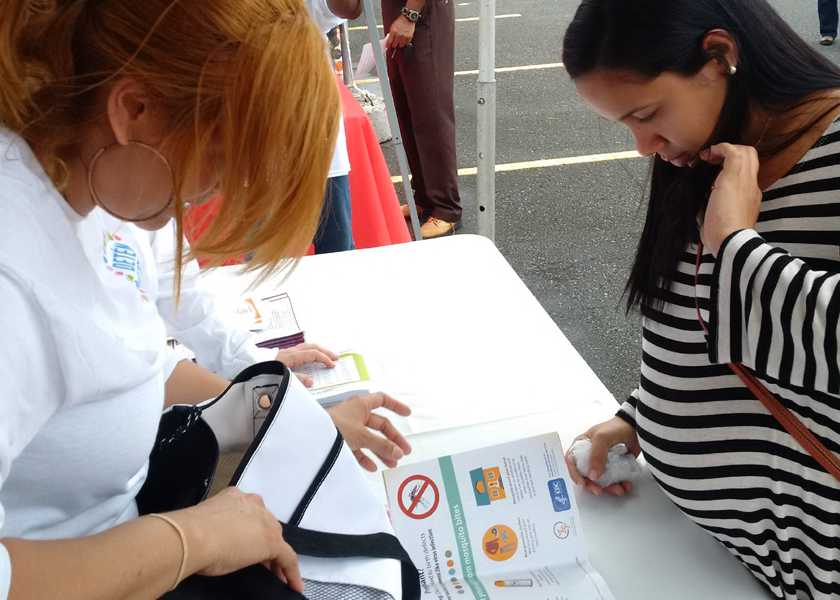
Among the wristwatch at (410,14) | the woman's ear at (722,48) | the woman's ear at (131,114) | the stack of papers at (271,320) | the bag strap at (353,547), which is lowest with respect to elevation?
the stack of papers at (271,320)

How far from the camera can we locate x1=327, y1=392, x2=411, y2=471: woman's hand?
3.30ft

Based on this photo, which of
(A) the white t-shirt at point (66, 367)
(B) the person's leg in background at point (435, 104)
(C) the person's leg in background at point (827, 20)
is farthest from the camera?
(C) the person's leg in background at point (827, 20)

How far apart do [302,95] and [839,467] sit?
0.63 meters

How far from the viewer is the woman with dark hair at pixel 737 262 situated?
31.4 inches

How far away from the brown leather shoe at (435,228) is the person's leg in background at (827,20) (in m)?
3.63

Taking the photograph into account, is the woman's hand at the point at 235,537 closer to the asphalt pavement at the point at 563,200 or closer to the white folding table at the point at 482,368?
the white folding table at the point at 482,368

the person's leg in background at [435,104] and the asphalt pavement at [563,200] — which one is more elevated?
the person's leg in background at [435,104]

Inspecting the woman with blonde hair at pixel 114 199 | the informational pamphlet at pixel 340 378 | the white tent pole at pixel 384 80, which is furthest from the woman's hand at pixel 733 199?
the white tent pole at pixel 384 80

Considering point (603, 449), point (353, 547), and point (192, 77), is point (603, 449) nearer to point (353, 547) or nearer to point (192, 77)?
Answer: point (353, 547)

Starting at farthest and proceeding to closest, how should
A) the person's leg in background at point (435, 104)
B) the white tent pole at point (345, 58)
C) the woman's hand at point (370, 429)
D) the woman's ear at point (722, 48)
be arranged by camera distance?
the white tent pole at point (345, 58) < the person's leg in background at point (435, 104) < the woman's hand at point (370, 429) < the woman's ear at point (722, 48)

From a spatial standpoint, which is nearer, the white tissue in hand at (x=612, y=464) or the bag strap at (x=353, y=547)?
the bag strap at (x=353, y=547)

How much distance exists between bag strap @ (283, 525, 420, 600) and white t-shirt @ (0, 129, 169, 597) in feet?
0.54

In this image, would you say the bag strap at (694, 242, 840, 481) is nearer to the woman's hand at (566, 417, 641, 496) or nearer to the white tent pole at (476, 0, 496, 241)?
the woman's hand at (566, 417, 641, 496)

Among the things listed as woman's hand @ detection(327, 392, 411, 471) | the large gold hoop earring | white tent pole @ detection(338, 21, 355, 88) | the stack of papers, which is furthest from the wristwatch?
the large gold hoop earring
